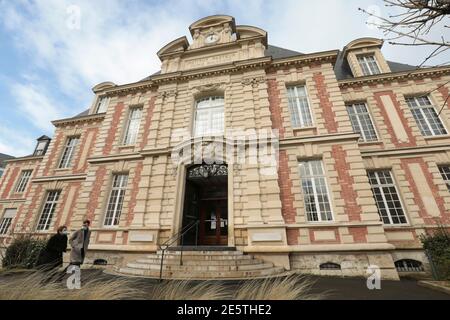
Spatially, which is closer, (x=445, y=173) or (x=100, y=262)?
(x=100, y=262)

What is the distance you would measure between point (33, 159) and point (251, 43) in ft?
68.4

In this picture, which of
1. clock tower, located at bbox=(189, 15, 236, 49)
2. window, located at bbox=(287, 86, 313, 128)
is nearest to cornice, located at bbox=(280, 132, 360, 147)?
window, located at bbox=(287, 86, 313, 128)

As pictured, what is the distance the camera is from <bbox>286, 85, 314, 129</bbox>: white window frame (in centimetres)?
952

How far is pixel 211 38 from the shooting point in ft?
42.3

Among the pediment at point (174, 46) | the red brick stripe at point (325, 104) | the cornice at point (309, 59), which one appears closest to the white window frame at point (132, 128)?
the pediment at point (174, 46)

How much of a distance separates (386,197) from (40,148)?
2628 centimetres

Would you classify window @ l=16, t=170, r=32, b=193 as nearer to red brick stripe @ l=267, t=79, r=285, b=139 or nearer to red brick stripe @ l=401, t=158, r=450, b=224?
red brick stripe @ l=267, t=79, r=285, b=139

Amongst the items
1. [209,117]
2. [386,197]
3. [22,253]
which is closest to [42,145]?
[22,253]

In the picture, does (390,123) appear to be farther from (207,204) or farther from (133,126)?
(133,126)

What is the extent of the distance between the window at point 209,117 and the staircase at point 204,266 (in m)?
5.34

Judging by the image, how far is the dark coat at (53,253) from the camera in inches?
201

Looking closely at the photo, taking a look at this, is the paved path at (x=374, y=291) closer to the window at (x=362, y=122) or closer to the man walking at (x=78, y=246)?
the man walking at (x=78, y=246)

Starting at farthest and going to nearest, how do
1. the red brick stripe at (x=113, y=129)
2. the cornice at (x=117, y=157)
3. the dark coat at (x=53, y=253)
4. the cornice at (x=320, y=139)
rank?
the red brick stripe at (x=113, y=129) < the cornice at (x=117, y=157) < the cornice at (x=320, y=139) < the dark coat at (x=53, y=253)

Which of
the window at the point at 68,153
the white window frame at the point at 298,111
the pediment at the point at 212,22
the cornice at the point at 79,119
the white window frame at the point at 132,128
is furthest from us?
the cornice at the point at 79,119
